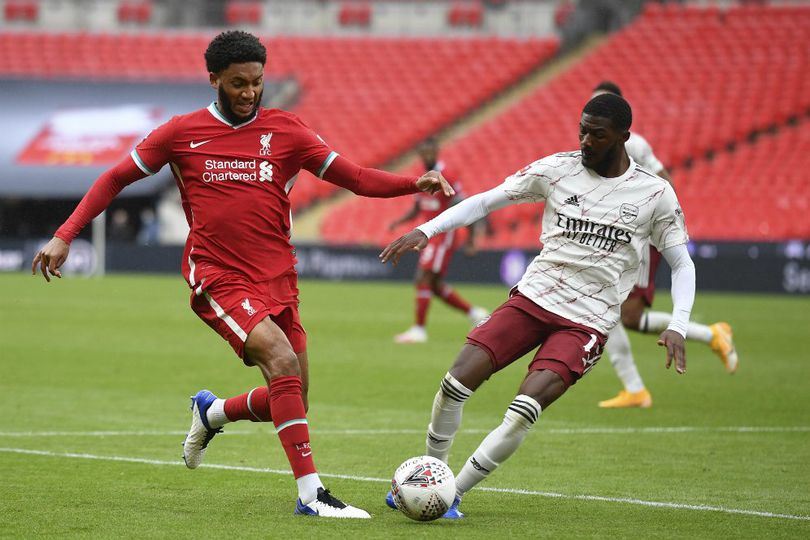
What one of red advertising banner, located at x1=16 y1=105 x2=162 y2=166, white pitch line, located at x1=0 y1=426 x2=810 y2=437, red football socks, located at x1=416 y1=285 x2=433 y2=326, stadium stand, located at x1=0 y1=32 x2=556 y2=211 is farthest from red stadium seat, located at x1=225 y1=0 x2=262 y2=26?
white pitch line, located at x1=0 y1=426 x2=810 y2=437

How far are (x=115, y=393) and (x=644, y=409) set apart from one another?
4587 mm

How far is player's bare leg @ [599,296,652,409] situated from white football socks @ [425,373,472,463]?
421 cm

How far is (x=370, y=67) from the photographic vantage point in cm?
3838

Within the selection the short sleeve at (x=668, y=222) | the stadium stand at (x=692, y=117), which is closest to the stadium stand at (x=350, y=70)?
the stadium stand at (x=692, y=117)

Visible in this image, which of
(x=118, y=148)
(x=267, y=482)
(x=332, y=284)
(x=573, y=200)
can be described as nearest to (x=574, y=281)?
(x=573, y=200)

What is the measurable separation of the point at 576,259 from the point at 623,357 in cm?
451

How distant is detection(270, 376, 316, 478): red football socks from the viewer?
6.45m

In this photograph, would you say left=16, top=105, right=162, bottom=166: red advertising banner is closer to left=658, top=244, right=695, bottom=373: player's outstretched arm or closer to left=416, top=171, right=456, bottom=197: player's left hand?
left=416, top=171, right=456, bottom=197: player's left hand

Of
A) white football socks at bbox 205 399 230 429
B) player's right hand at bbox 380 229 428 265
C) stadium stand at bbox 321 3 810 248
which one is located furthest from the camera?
stadium stand at bbox 321 3 810 248

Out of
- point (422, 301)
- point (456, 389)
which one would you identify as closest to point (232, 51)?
point (456, 389)

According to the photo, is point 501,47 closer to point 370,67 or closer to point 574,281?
point 370,67

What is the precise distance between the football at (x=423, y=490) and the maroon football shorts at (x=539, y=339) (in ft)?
2.00

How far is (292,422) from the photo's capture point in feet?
21.2

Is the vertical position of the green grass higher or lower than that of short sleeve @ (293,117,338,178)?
lower
